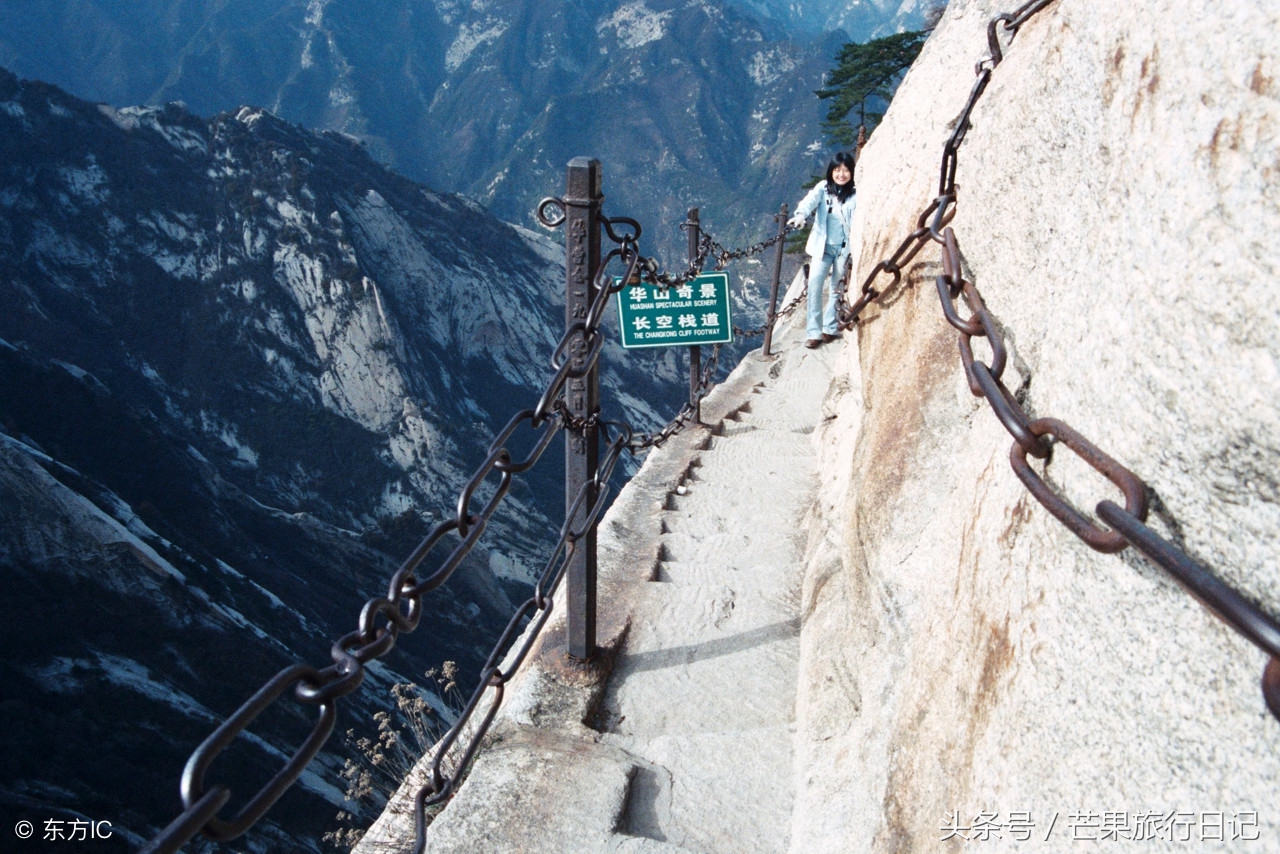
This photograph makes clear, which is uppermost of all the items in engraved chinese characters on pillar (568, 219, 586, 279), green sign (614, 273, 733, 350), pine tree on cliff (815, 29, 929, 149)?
pine tree on cliff (815, 29, 929, 149)

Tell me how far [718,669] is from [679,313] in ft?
7.25

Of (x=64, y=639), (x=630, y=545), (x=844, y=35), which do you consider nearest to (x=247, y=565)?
(x=64, y=639)

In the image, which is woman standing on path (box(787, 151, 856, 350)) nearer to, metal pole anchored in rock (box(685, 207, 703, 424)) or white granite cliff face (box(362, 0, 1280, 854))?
metal pole anchored in rock (box(685, 207, 703, 424))

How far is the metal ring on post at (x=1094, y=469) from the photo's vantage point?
2.63 feet

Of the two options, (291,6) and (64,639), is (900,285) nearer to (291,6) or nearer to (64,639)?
(64,639)

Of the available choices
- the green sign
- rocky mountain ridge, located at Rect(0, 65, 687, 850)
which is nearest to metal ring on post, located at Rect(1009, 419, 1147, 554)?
the green sign

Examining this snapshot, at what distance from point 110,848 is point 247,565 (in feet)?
32.5

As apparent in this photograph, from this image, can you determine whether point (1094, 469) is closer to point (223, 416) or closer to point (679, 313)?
point (679, 313)

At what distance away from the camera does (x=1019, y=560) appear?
1.09 metres

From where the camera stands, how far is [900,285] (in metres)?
2.38

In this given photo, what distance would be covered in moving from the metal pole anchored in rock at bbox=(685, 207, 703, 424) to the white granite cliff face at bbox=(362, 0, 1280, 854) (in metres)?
2.00

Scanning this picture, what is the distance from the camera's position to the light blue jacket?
4.93 meters

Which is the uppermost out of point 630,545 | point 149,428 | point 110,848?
point 149,428

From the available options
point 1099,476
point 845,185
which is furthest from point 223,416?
point 1099,476
